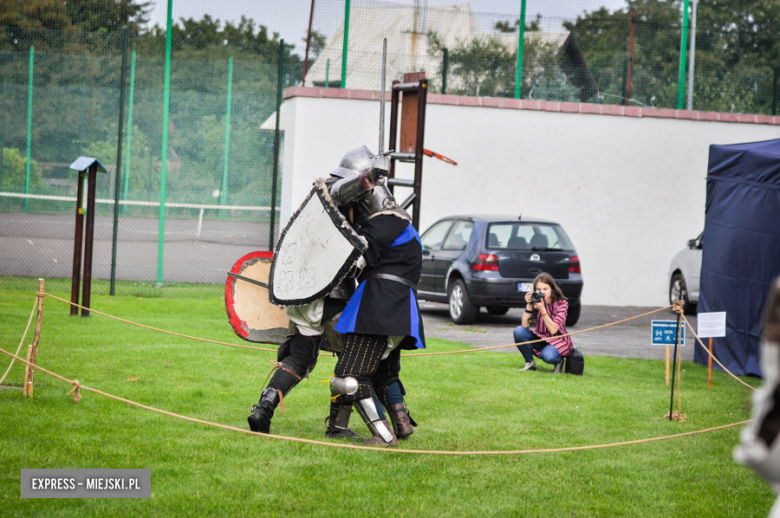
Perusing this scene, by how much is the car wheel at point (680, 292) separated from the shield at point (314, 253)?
939 cm

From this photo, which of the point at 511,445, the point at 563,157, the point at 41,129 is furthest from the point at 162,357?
the point at 563,157

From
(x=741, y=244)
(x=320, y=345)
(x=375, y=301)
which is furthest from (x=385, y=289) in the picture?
(x=741, y=244)

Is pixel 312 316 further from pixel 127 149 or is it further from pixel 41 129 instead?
pixel 41 129


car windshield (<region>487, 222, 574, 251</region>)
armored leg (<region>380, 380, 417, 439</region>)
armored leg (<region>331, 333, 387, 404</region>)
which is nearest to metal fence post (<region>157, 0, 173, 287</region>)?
car windshield (<region>487, 222, 574, 251</region>)

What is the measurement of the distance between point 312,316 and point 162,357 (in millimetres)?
3065

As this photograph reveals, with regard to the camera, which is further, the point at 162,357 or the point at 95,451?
the point at 162,357

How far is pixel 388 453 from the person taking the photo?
4641 mm

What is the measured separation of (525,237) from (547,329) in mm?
3498

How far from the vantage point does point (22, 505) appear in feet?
11.6

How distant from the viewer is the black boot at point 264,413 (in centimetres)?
477

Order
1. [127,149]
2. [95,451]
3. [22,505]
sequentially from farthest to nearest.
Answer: [127,149], [95,451], [22,505]

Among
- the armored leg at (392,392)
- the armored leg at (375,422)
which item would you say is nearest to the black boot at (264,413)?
the armored leg at (375,422)

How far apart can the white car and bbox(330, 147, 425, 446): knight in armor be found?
28.2 feet

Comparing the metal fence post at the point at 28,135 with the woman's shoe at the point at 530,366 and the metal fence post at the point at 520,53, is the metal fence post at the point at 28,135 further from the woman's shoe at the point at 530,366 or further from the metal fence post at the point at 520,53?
the woman's shoe at the point at 530,366
